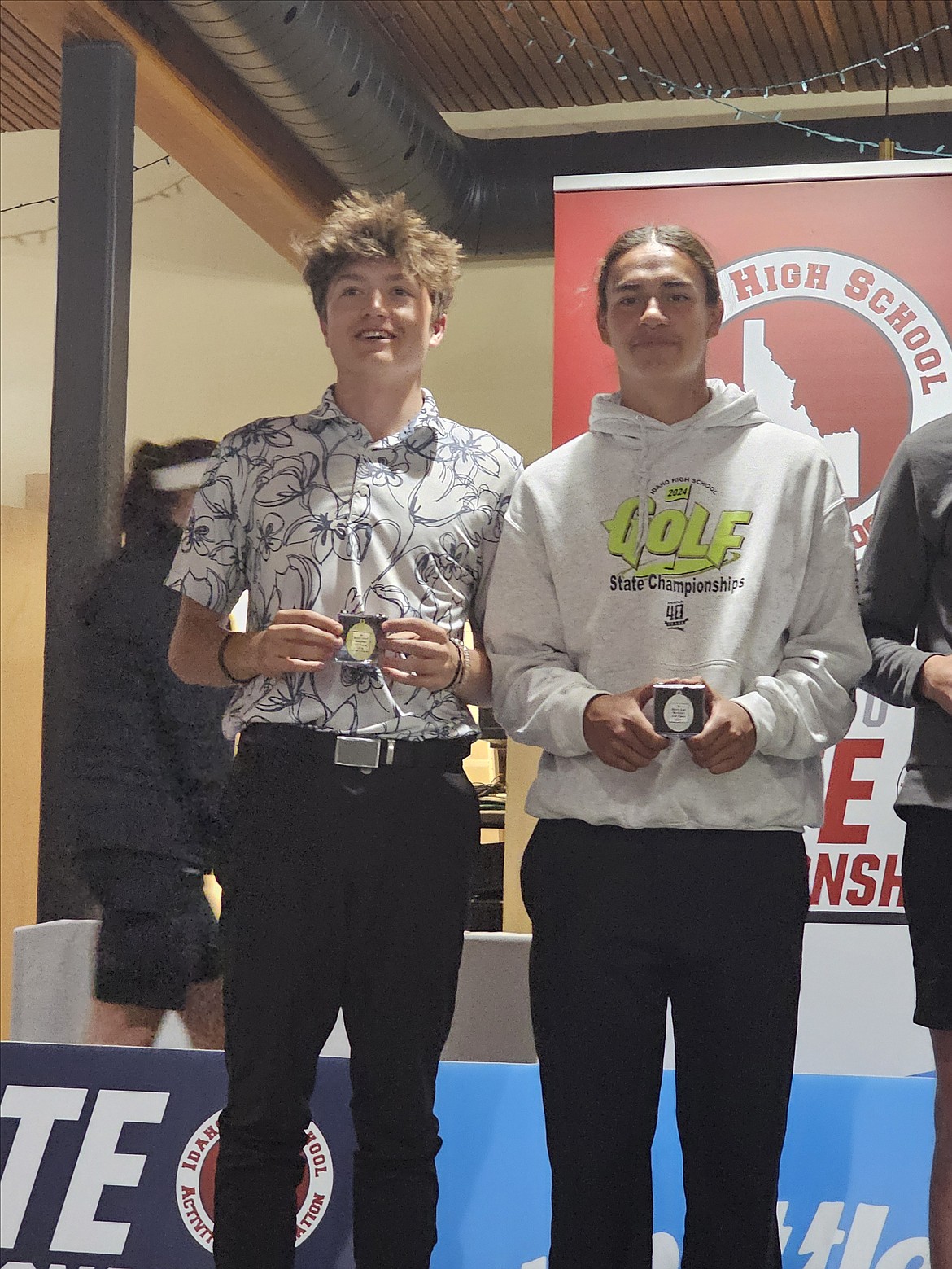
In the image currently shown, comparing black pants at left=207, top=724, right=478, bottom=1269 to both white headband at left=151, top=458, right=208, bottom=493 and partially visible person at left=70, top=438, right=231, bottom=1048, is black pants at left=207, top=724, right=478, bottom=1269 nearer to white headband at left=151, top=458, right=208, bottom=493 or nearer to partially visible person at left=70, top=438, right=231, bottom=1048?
partially visible person at left=70, top=438, right=231, bottom=1048

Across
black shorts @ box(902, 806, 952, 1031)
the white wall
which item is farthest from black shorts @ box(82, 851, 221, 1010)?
black shorts @ box(902, 806, 952, 1031)

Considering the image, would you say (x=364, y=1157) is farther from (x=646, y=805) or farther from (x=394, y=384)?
(x=394, y=384)

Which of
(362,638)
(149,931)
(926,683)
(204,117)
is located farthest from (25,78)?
(926,683)

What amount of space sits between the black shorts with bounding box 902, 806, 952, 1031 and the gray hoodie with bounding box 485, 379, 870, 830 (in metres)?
0.15

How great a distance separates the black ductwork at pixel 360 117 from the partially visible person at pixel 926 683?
197cm

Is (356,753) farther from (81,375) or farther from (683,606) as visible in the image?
(81,375)

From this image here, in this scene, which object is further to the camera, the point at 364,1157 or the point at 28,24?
the point at 28,24

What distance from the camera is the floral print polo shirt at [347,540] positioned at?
186cm

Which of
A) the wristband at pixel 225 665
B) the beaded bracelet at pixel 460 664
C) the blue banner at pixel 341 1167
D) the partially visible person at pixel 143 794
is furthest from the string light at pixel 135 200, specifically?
the blue banner at pixel 341 1167

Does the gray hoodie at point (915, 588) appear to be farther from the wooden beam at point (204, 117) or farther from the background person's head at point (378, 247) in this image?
the wooden beam at point (204, 117)

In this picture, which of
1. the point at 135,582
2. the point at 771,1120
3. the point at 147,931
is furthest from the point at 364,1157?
the point at 135,582

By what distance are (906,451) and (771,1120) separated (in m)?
0.92

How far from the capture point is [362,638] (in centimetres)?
178

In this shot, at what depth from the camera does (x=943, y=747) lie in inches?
69.9
